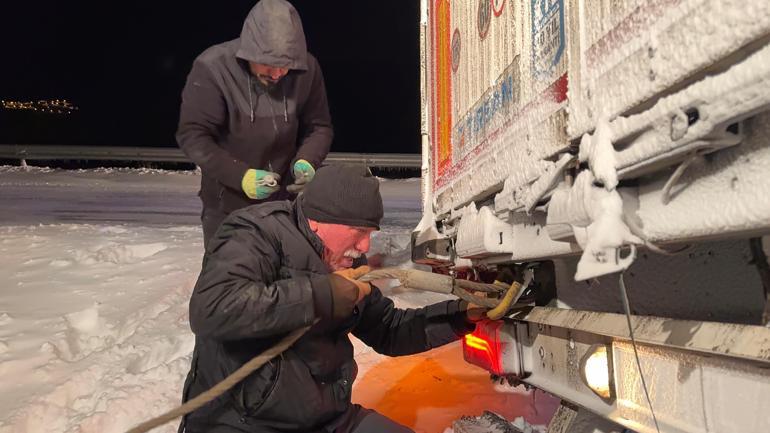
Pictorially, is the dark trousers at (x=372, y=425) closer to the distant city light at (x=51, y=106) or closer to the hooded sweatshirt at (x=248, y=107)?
the hooded sweatshirt at (x=248, y=107)

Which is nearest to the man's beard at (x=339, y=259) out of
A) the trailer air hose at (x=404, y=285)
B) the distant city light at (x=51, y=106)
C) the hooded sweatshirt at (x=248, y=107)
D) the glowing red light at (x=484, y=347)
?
the trailer air hose at (x=404, y=285)

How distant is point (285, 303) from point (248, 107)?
203 cm

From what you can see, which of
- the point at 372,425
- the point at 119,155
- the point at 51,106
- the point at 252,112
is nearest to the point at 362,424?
the point at 372,425

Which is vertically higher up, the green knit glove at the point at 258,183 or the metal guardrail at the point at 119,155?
the metal guardrail at the point at 119,155

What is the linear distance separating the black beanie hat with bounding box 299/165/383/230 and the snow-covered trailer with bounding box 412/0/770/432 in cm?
41

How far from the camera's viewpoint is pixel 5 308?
4.75 m

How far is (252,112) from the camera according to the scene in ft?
12.5

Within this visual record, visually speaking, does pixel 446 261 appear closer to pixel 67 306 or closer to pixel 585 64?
pixel 585 64

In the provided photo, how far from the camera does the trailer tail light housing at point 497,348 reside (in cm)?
239

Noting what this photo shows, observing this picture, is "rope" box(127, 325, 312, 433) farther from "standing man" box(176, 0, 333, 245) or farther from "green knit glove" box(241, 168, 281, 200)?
"green knit glove" box(241, 168, 281, 200)

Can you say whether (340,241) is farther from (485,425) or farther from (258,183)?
(258,183)

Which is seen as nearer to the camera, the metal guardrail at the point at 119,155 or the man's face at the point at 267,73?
the man's face at the point at 267,73

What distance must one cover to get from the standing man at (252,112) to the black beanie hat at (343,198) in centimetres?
133

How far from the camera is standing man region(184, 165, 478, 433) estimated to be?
210 cm
